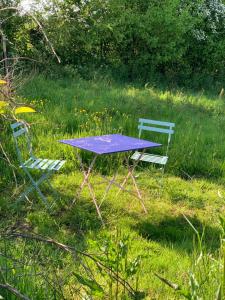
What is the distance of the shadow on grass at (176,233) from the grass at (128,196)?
0.01 metres

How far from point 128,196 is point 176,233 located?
43.3 inches

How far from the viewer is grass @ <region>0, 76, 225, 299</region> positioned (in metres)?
3.77

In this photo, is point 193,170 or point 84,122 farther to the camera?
point 84,122

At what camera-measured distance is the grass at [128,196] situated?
3.77 m

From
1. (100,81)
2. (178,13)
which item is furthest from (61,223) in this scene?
(178,13)

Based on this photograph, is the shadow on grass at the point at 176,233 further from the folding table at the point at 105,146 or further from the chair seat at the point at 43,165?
the chair seat at the point at 43,165

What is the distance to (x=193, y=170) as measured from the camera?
279 inches

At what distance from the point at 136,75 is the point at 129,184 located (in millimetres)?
8907

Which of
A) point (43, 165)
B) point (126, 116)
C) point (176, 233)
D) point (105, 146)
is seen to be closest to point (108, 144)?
point (105, 146)

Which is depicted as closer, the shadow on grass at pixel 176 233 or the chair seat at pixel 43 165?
the shadow on grass at pixel 176 233

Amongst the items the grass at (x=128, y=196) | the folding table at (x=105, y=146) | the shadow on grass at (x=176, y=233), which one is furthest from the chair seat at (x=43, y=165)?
the shadow on grass at (x=176, y=233)

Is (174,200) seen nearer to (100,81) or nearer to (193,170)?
(193,170)

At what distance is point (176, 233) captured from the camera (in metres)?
5.02

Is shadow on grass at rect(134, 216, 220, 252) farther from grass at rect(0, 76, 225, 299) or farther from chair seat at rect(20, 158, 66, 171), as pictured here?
chair seat at rect(20, 158, 66, 171)
